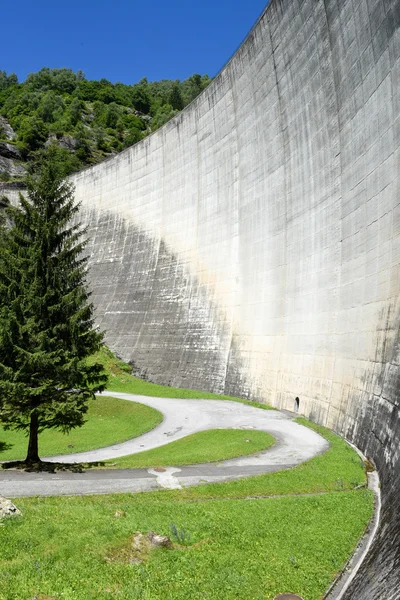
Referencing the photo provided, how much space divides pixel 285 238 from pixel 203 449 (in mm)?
10351

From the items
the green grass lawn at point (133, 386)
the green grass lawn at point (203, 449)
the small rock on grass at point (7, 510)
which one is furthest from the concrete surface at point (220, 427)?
the small rock on grass at point (7, 510)

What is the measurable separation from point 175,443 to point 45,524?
9029mm

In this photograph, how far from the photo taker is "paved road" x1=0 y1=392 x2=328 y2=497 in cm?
1023

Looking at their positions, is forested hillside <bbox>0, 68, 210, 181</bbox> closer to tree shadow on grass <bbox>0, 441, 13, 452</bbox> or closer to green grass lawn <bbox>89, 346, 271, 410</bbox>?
green grass lawn <bbox>89, 346, 271, 410</bbox>

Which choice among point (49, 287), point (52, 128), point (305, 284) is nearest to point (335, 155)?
point (305, 284)

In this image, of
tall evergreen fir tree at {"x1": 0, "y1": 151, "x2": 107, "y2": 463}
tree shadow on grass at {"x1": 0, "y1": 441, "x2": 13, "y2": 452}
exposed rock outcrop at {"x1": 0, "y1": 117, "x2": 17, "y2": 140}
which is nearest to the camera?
tall evergreen fir tree at {"x1": 0, "y1": 151, "x2": 107, "y2": 463}

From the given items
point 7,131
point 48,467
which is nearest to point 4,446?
point 48,467

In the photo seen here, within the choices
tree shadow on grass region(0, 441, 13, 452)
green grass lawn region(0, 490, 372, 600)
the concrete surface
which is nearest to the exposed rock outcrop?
the concrete surface

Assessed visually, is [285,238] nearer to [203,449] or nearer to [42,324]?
[203,449]

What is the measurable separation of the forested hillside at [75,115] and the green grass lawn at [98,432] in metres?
21.7

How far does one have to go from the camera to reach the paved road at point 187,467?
10227 millimetres

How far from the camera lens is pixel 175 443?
51.7ft

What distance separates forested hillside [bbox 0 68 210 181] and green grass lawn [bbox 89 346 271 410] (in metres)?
16.3

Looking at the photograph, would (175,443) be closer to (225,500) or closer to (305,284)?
(225,500)
